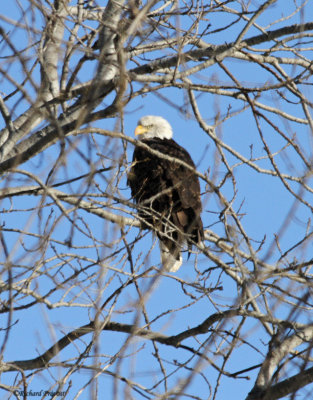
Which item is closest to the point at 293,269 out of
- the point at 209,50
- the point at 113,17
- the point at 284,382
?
the point at 284,382

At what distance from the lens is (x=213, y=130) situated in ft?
10.4

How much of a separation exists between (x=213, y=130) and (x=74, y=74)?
69 cm

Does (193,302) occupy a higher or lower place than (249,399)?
higher

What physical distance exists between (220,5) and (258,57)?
58 cm

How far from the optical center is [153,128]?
21.1 ft

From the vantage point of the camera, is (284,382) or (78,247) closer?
(284,382)

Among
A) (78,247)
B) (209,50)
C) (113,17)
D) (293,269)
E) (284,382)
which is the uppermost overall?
(113,17)

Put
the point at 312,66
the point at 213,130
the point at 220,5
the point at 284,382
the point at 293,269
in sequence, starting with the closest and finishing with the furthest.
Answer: the point at 284,382 < the point at 293,269 < the point at 213,130 < the point at 312,66 < the point at 220,5

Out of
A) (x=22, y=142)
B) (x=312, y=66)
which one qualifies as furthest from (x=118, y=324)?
(x=312, y=66)

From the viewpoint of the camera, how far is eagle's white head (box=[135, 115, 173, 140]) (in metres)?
6.38

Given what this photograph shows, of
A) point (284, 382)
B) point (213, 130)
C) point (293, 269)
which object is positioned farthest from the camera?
point (213, 130)

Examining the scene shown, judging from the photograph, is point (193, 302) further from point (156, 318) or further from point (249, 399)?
point (249, 399)

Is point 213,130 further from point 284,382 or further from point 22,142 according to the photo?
point 284,382

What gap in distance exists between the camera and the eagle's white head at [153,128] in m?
6.38
